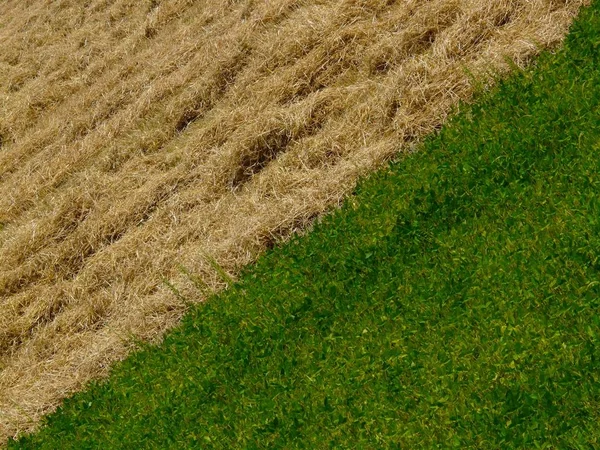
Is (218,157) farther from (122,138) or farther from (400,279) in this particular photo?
(400,279)

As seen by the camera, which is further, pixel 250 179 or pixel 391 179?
pixel 250 179

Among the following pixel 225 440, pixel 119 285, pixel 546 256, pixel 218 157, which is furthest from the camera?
pixel 218 157

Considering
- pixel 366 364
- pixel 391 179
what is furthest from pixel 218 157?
pixel 366 364

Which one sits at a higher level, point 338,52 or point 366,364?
point 338,52

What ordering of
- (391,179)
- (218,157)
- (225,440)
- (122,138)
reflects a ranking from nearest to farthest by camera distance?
(225,440) < (391,179) < (218,157) < (122,138)

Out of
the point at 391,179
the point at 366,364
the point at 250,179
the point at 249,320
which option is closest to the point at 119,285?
the point at 250,179

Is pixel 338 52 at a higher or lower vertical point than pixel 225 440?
higher

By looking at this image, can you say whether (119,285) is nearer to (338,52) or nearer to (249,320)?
(249,320)
